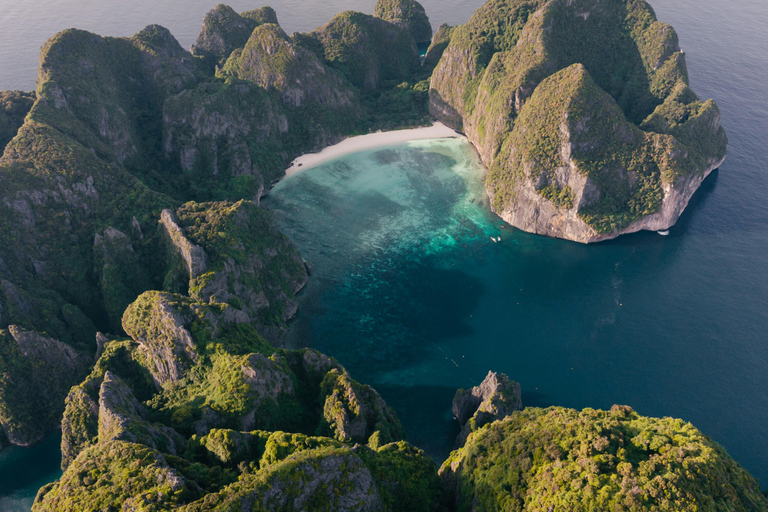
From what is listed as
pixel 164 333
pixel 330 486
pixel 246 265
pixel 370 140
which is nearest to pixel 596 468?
pixel 330 486

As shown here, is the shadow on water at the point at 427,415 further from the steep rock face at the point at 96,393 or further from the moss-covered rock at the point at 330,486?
the steep rock face at the point at 96,393

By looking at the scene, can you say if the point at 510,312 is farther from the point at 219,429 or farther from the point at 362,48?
the point at 362,48

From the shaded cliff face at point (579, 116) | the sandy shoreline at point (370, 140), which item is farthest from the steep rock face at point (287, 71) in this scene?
the shaded cliff face at point (579, 116)

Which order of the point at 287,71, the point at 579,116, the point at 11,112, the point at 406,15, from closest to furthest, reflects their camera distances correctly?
the point at 579,116 → the point at 11,112 → the point at 287,71 → the point at 406,15

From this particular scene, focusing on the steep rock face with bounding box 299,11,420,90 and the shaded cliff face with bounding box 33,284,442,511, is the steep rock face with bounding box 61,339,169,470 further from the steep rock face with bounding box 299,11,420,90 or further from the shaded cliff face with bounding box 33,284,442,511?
the steep rock face with bounding box 299,11,420,90

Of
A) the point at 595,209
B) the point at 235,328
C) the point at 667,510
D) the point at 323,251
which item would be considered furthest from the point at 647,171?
the point at 235,328
